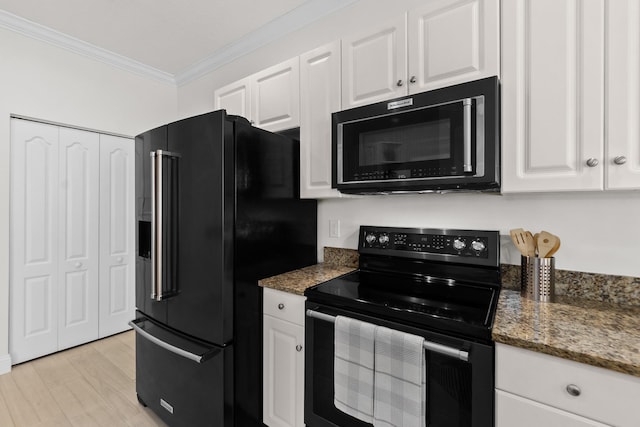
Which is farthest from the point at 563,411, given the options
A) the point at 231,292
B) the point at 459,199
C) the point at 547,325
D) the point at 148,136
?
the point at 148,136

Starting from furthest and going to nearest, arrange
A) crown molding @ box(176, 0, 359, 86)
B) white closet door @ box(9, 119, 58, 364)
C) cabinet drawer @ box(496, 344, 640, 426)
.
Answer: white closet door @ box(9, 119, 58, 364) → crown molding @ box(176, 0, 359, 86) → cabinet drawer @ box(496, 344, 640, 426)

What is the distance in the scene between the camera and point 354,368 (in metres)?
1.27

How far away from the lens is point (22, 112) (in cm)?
251

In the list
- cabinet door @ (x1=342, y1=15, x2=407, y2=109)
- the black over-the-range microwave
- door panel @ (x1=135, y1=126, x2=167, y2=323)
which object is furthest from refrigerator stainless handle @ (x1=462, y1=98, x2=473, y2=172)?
door panel @ (x1=135, y1=126, x2=167, y2=323)

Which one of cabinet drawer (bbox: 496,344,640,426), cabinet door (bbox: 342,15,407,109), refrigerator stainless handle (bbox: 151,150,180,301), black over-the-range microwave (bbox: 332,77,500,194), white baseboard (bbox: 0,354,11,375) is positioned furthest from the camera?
white baseboard (bbox: 0,354,11,375)

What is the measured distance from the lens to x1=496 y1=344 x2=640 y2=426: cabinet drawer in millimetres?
812

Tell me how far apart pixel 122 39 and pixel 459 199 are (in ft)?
10.1

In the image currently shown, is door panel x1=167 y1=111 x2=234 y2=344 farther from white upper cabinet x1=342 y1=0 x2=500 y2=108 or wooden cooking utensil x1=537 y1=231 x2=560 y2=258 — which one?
wooden cooking utensil x1=537 y1=231 x2=560 y2=258

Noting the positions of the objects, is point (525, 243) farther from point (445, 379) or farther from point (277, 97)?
point (277, 97)

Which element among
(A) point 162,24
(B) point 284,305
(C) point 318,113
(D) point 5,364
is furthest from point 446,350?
(D) point 5,364

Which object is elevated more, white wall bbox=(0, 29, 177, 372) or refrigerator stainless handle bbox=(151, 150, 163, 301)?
white wall bbox=(0, 29, 177, 372)

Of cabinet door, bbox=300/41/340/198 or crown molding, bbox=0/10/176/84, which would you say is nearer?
cabinet door, bbox=300/41/340/198

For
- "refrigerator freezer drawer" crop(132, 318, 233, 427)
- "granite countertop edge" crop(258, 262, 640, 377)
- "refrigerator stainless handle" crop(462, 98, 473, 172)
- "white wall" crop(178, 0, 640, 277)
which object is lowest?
"refrigerator freezer drawer" crop(132, 318, 233, 427)

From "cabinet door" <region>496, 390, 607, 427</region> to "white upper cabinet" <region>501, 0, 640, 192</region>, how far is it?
75 centimetres
